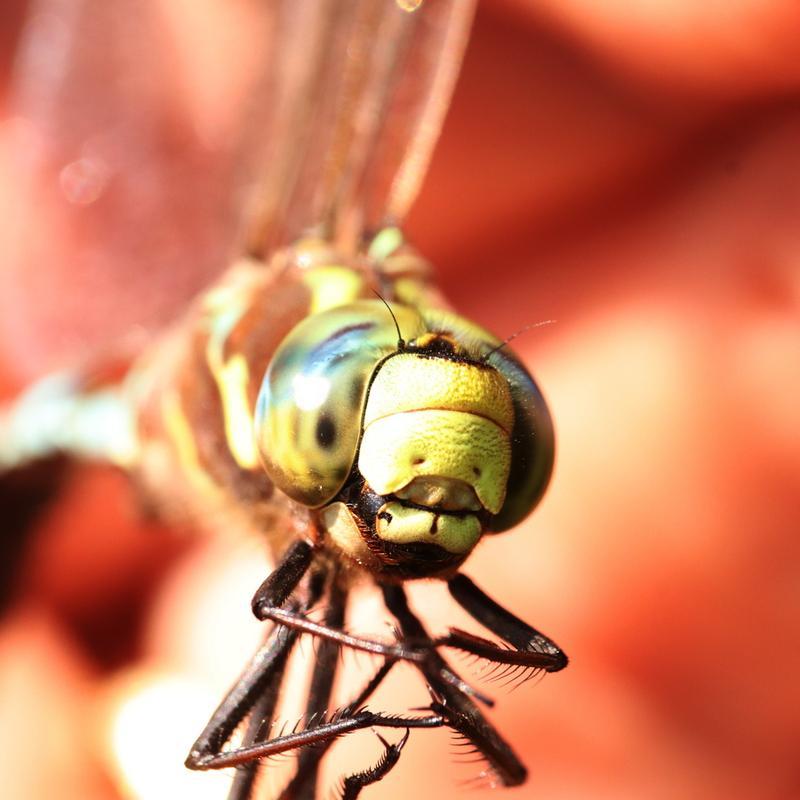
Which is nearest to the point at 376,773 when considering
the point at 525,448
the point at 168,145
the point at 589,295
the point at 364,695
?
the point at 364,695

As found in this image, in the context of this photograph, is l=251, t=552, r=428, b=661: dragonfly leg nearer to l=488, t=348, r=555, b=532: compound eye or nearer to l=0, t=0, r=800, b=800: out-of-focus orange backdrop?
l=488, t=348, r=555, b=532: compound eye

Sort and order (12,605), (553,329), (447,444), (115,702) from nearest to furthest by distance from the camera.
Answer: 1. (447,444)
2. (553,329)
3. (115,702)
4. (12,605)

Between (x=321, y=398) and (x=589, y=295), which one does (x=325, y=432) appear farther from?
(x=589, y=295)

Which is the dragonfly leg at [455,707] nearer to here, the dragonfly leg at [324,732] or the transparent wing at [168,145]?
the dragonfly leg at [324,732]

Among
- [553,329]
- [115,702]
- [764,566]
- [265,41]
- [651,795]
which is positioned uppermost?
[265,41]

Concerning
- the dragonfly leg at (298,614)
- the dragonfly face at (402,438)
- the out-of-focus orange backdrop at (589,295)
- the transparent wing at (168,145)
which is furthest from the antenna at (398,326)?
the out-of-focus orange backdrop at (589,295)

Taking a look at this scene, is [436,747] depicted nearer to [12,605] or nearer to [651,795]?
[651,795]

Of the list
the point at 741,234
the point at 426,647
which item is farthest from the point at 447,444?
the point at 741,234
